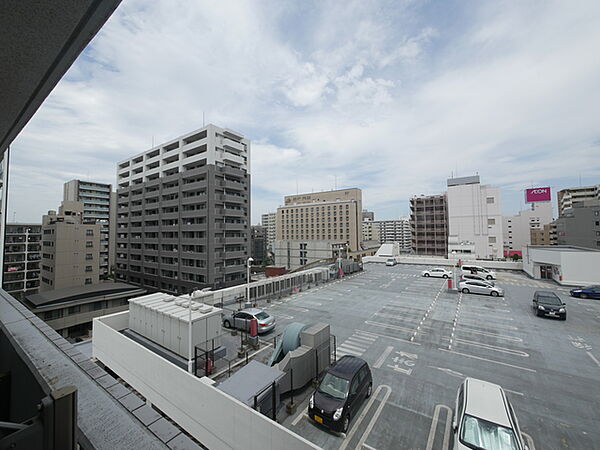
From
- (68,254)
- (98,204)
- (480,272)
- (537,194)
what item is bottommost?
(480,272)

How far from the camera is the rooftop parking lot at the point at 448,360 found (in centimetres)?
750

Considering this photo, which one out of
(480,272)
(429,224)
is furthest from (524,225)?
(480,272)

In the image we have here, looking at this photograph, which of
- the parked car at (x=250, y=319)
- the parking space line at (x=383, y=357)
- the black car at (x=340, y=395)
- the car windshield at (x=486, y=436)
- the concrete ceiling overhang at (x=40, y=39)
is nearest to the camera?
the concrete ceiling overhang at (x=40, y=39)

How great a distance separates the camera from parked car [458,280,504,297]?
2189cm

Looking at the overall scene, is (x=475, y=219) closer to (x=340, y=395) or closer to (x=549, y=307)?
(x=549, y=307)

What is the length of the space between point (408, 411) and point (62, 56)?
10.9 metres

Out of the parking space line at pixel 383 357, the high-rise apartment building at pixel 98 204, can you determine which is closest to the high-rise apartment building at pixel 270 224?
the high-rise apartment building at pixel 98 204

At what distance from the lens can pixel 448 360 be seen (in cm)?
1132

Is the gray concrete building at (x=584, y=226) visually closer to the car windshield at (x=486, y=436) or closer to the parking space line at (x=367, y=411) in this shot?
the parking space line at (x=367, y=411)

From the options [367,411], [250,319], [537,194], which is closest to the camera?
[367,411]

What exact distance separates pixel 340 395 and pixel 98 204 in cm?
9015

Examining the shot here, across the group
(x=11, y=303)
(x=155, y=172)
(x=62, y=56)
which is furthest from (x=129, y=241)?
(x=62, y=56)

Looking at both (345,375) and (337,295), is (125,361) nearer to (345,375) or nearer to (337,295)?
(345,375)

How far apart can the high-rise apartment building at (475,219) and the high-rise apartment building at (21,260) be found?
89.6 m
